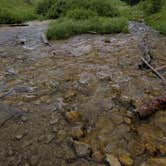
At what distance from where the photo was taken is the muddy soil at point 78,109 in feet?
11.8

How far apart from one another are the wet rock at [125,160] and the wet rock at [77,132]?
2.27 feet

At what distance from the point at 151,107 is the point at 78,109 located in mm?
1192

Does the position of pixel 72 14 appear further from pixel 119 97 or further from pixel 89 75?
pixel 119 97

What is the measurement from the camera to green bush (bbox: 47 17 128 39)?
10.5 meters

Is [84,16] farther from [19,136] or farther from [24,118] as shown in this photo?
[19,136]

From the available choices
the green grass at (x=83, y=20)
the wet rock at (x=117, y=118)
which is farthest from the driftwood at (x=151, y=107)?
the green grass at (x=83, y=20)

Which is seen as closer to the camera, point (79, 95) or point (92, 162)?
point (92, 162)

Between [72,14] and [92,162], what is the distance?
10940 mm

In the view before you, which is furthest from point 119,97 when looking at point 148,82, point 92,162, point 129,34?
point 129,34

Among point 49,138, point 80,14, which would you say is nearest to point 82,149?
point 49,138

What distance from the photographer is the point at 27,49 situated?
8.74 meters

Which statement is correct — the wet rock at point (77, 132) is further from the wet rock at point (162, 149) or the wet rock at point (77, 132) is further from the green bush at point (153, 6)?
the green bush at point (153, 6)

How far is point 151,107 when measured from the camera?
180 inches

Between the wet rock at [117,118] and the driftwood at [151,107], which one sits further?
the driftwood at [151,107]
